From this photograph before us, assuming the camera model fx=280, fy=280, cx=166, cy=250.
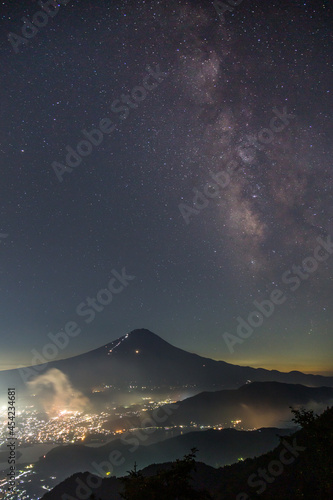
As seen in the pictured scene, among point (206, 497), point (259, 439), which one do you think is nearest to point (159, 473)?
point (206, 497)

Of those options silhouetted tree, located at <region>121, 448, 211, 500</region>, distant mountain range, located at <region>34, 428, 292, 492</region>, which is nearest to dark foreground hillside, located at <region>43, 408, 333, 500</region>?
silhouetted tree, located at <region>121, 448, 211, 500</region>

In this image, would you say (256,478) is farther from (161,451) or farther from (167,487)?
(161,451)

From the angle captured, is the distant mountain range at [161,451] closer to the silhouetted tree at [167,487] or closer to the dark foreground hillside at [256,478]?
the dark foreground hillside at [256,478]

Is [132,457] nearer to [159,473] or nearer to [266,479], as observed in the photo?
[266,479]

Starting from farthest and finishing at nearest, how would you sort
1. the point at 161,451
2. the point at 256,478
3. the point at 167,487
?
the point at 161,451 < the point at 256,478 < the point at 167,487

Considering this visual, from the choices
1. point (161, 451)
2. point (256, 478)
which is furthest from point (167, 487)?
point (161, 451)

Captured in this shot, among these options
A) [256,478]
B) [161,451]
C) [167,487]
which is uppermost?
Result: [167,487]

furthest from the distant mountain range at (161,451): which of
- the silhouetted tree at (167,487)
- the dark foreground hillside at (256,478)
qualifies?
the silhouetted tree at (167,487)

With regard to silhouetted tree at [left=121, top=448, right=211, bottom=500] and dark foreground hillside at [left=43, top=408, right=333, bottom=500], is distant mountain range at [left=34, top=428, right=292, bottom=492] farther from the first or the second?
silhouetted tree at [left=121, top=448, right=211, bottom=500]

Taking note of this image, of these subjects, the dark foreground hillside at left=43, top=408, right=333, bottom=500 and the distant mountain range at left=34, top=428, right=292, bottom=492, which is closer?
the dark foreground hillside at left=43, top=408, right=333, bottom=500
